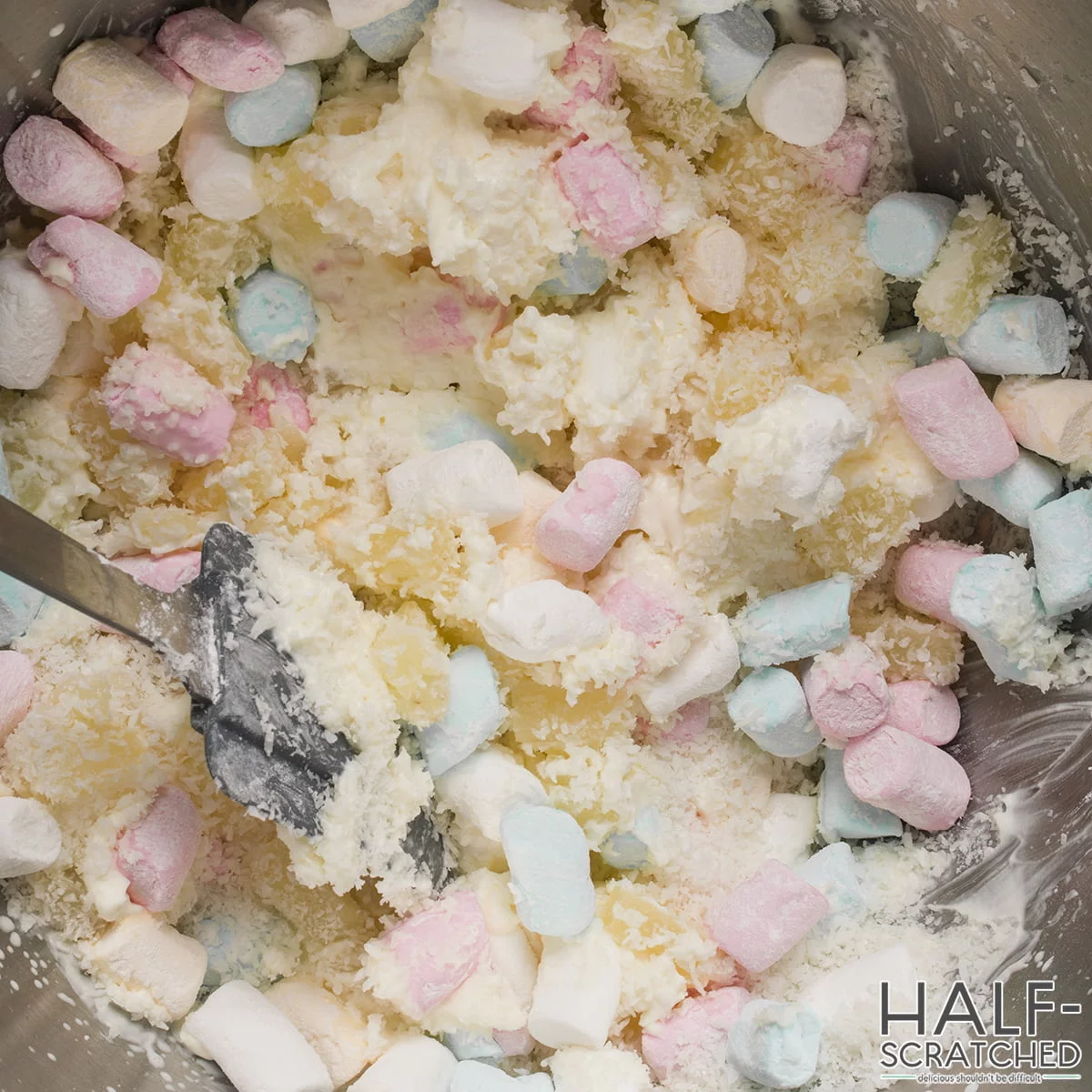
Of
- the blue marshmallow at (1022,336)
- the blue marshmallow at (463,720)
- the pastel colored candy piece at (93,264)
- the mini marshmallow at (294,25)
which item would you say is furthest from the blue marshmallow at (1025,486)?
the pastel colored candy piece at (93,264)

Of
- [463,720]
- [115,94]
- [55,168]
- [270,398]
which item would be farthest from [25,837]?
[115,94]

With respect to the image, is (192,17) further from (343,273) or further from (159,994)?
(159,994)

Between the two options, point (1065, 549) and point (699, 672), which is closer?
point (1065, 549)

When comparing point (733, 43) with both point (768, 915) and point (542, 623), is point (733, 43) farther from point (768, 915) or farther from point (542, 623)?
point (768, 915)

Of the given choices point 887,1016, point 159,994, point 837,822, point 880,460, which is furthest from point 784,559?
point 159,994

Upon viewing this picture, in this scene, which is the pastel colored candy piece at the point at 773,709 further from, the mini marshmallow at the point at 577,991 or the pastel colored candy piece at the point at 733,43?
the pastel colored candy piece at the point at 733,43

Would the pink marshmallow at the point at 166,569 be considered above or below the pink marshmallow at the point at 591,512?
below
